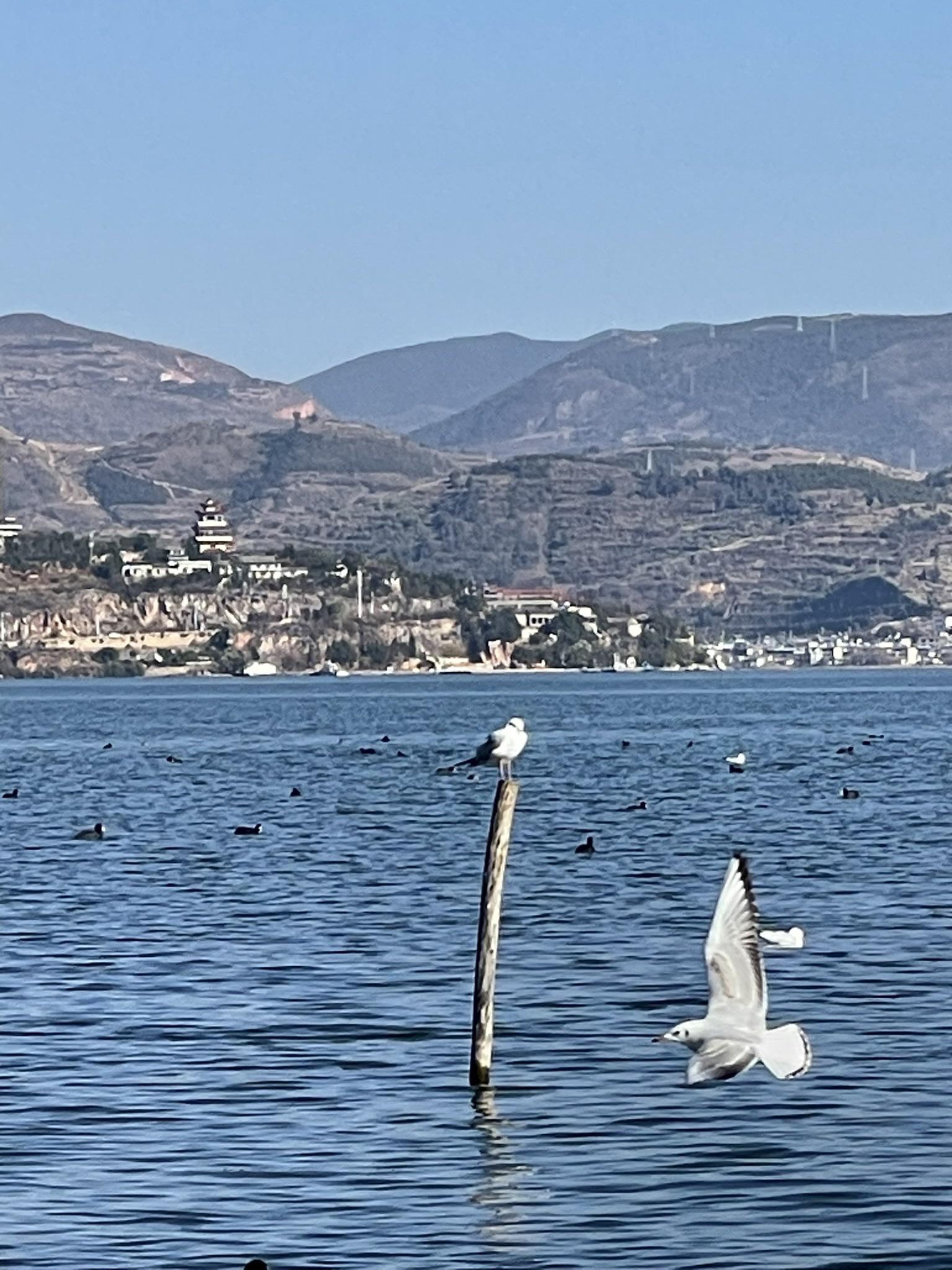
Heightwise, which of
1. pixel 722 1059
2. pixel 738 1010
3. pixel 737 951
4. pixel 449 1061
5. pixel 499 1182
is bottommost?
pixel 499 1182

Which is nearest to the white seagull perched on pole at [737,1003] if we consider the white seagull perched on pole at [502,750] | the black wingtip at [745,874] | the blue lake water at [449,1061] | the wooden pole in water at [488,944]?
the black wingtip at [745,874]

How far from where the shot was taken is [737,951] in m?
20.0

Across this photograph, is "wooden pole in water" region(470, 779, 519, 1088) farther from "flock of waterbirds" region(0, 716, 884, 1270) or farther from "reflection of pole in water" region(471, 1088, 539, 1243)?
"flock of waterbirds" region(0, 716, 884, 1270)

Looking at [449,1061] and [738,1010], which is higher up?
[738,1010]

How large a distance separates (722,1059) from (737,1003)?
410 mm

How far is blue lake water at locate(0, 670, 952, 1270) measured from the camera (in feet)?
81.6

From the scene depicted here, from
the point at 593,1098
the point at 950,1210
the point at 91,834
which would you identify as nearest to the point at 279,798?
the point at 91,834

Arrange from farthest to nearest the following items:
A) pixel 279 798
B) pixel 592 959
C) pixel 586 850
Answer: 1. pixel 279 798
2. pixel 586 850
3. pixel 592 959

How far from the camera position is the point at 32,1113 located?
30234mm

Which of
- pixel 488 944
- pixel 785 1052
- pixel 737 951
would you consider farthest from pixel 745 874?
pixel 488 944

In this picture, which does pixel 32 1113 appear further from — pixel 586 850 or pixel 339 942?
pixel 586 850

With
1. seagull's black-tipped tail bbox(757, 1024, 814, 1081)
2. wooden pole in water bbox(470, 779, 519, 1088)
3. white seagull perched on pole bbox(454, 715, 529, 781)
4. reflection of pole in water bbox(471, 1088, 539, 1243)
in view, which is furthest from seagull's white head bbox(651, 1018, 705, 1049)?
white seagull perched on pole bbox(454, 715, 529, 781)

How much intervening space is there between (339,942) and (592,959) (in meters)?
4.64

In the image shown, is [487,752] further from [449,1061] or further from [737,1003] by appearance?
[737,1003]
